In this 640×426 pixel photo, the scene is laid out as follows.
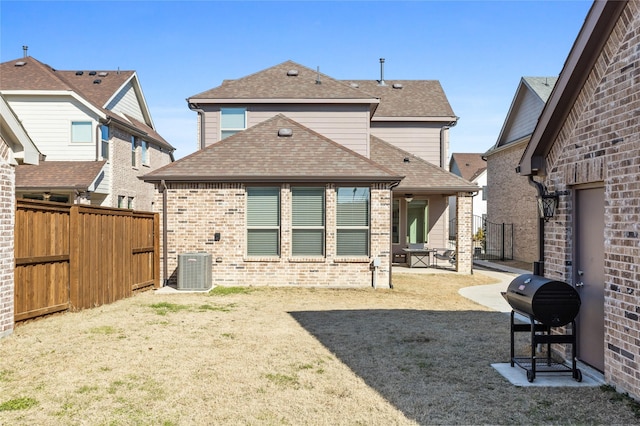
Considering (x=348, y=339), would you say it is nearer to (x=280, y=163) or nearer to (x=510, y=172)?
(x=280, y=163)

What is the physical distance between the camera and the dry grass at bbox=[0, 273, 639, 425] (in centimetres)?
493

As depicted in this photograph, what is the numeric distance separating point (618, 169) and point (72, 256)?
9.32 metres

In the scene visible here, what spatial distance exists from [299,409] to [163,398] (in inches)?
59.2

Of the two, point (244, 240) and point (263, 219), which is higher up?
point (263, 219)

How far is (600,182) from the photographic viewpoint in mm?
5984

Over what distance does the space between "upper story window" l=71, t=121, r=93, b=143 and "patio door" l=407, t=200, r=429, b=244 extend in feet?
45.0

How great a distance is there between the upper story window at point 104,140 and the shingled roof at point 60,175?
28.2 inches

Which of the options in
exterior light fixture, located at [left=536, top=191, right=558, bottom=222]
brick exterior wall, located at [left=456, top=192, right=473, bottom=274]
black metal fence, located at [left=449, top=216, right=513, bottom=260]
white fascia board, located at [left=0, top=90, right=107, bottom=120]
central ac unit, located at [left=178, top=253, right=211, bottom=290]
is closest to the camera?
exterior light fixture, located at [left=536, top=191, right=558, bottom=222]

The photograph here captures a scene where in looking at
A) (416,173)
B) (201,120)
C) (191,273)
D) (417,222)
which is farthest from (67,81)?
(417,222)

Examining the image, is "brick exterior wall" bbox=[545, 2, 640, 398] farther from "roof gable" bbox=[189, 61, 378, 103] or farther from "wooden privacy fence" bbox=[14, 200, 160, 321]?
"roof gable" bbox=[189, 61, 378, 103]

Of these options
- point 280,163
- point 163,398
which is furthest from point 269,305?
point 163,398

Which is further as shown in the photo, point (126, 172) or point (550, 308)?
point (126, 172)

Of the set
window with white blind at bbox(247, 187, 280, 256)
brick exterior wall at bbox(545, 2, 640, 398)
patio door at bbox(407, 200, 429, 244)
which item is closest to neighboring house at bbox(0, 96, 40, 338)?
window with white blind at bbox(247, 187, 280, 256)

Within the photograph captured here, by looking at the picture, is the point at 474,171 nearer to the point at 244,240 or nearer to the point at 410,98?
the point at 410,98
